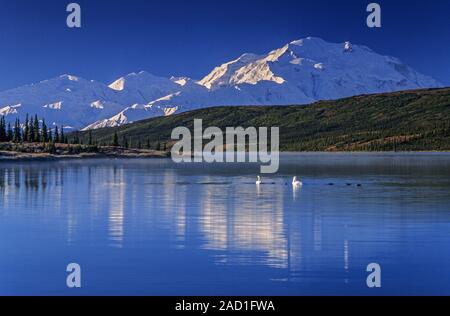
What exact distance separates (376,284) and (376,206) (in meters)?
31.8

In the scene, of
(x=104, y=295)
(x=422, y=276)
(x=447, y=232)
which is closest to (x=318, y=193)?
(x=447, y=232)

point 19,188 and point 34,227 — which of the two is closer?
point 34,227

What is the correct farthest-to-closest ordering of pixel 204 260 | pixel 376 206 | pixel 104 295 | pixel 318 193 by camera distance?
pixel 318 193, pixel 376 206, pixel 204 260, pixel 104 295

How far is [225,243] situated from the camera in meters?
41.3

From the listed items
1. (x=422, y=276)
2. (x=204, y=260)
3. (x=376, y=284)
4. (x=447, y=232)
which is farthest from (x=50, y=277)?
(x=447, y=232)

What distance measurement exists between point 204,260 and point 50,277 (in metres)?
7.35

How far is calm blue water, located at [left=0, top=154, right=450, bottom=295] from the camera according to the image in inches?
1236

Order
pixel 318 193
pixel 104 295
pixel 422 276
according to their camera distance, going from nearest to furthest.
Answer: pixel 104 295 → pixel 422 276 → pixel 318 193

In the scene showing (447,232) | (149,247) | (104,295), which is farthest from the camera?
(447,232)

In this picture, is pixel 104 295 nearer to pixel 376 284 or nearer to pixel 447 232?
pixel 376 284

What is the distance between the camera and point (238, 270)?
3362cm

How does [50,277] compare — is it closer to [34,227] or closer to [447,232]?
[34,227]

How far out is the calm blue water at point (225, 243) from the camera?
31.4 metres

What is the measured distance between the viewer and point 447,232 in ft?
149
